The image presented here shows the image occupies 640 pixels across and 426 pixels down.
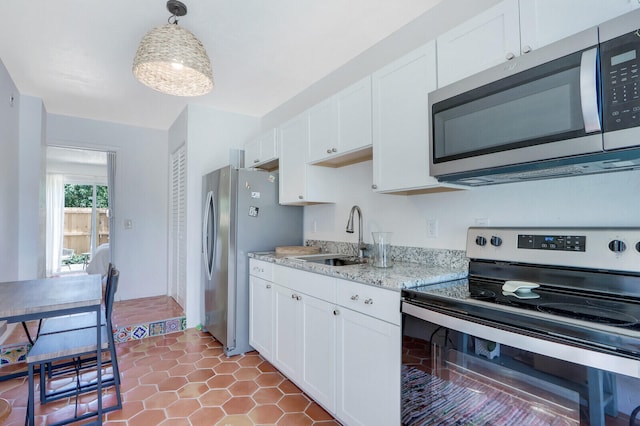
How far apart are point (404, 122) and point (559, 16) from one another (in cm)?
74

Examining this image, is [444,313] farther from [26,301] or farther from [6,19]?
[6,19]

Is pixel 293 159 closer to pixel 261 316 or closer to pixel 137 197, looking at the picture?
pixel 261 316

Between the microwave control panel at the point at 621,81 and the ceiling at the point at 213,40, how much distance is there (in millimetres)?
1279

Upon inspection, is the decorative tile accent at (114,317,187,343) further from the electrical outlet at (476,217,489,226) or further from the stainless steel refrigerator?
the electrical outlet at (476,217,489,226)

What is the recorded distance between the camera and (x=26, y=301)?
65.6 inches

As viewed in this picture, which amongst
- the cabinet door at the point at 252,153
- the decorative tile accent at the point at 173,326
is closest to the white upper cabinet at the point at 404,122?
the cabinet door at the point at 252,153

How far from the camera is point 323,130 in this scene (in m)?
2.34

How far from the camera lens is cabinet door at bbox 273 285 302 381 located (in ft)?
6.95

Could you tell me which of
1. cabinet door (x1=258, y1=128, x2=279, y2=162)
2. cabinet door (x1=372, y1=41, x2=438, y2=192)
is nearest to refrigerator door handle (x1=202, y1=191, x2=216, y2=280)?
cabinet door (x1=258, y1=128, x2=279, y2=162)

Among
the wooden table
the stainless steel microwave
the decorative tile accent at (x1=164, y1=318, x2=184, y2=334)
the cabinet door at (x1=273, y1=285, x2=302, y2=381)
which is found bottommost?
the decorative tile accent at (x1=164, y1=318, x2=184, y2=334)

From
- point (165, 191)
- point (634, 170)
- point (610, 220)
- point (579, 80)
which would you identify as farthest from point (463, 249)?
point (165, 191)

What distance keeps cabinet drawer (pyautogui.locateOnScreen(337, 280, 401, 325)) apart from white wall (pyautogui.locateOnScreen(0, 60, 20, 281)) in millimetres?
2977

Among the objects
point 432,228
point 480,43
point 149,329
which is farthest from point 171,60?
point 149,329

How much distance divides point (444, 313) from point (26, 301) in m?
2.08
